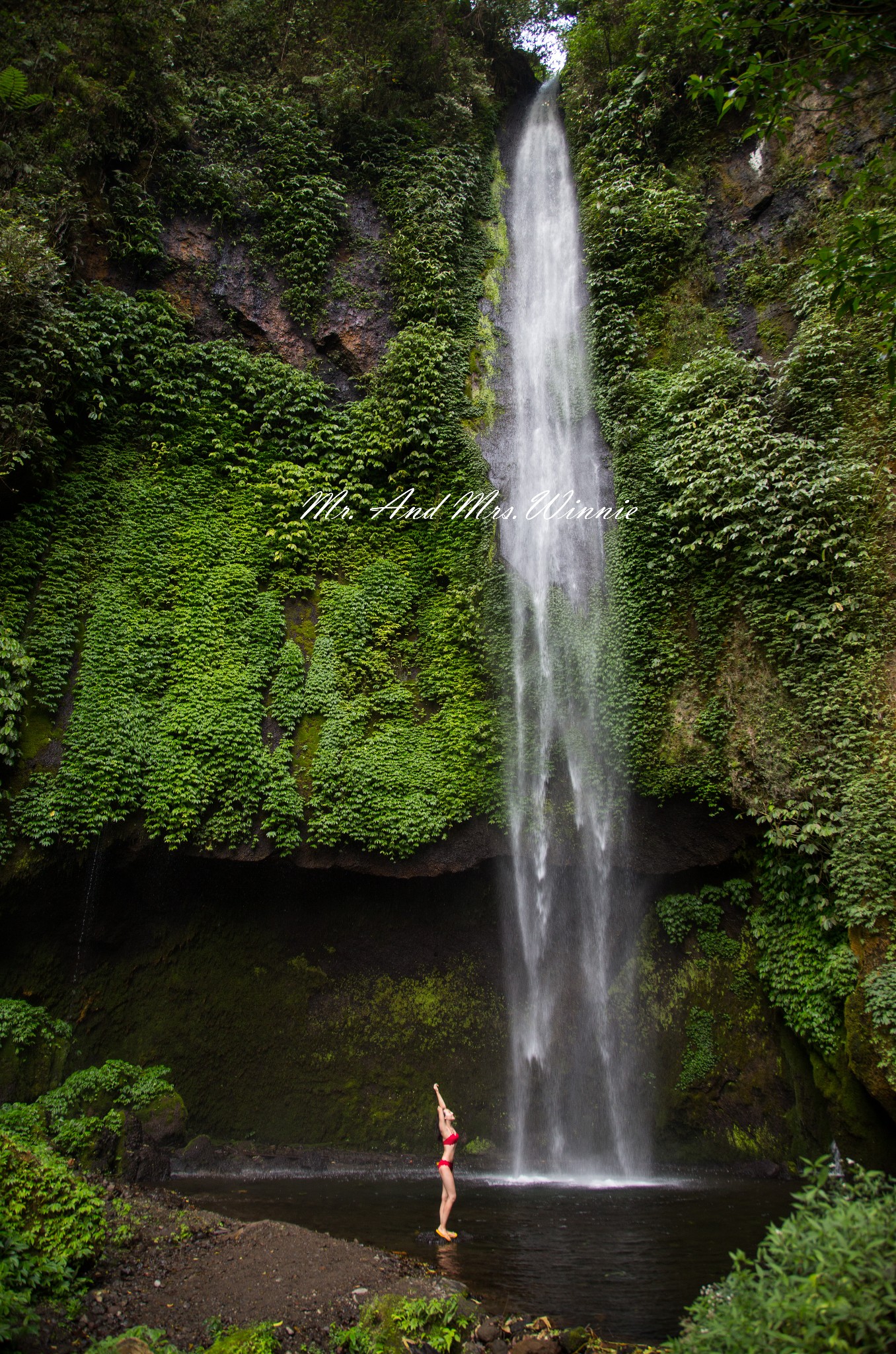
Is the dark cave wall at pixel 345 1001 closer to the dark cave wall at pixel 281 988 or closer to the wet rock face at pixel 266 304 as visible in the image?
the dark cave wall at pixel 281 988

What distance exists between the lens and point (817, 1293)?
3.25m

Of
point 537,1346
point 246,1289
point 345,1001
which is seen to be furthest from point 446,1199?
point 345,1001

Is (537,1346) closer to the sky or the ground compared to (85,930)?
closer to the ground

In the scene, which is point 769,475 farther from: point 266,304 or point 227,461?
point 266,304

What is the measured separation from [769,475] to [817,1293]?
999 centimetres

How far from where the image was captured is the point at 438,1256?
609 cm

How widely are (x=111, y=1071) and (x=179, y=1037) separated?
137cm

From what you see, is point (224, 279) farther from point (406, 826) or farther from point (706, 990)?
point (706, 990)

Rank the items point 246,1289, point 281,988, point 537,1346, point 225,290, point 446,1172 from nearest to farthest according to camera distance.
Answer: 1. point 537,1346
2. point 246,1289
3. point 446,1172
4. point 281,988
5. point 225,290

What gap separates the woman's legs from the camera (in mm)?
6645

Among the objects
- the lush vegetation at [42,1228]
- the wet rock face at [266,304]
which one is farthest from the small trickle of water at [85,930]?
the wet rock face at [266,304]

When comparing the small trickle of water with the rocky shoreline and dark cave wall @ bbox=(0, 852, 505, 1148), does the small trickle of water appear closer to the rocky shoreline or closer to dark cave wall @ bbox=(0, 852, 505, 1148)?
dark cave wall @ bbox=(0, 852, 505, 1148)

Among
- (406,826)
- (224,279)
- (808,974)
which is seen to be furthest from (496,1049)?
(224,279)

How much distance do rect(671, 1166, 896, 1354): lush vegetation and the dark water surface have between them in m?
1.68
